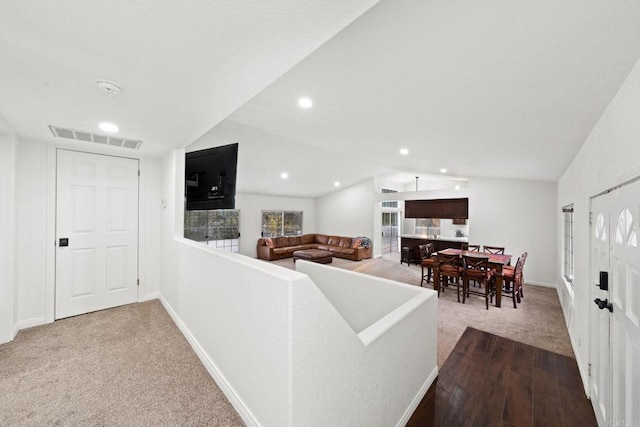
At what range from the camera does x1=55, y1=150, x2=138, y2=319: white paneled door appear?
3039 millimetres

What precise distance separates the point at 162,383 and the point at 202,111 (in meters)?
2.18

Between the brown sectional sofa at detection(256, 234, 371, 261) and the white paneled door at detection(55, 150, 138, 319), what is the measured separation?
4.67 metres

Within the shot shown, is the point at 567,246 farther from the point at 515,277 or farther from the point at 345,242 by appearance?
the point at 345,242

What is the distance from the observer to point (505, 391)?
203 cm

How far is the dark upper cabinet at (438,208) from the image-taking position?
6.80 meters

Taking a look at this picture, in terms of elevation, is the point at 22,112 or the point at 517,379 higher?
the point at 22,112

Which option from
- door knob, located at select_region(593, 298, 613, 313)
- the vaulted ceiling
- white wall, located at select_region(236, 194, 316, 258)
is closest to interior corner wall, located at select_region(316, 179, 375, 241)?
white wall, located at select_region(236, 194, 316, 258)

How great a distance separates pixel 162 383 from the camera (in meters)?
1.94

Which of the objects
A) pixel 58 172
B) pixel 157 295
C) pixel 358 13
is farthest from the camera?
pixel 157 295

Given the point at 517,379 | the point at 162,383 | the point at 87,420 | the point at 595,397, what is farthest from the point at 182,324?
the point at 595,397

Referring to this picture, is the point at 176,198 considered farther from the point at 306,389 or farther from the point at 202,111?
the point at 306,389

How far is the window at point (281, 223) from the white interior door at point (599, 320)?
795cm

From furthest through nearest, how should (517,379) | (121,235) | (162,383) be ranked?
(121,235), (517,379), (162,383)

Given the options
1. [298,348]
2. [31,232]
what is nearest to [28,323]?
[31,232]
